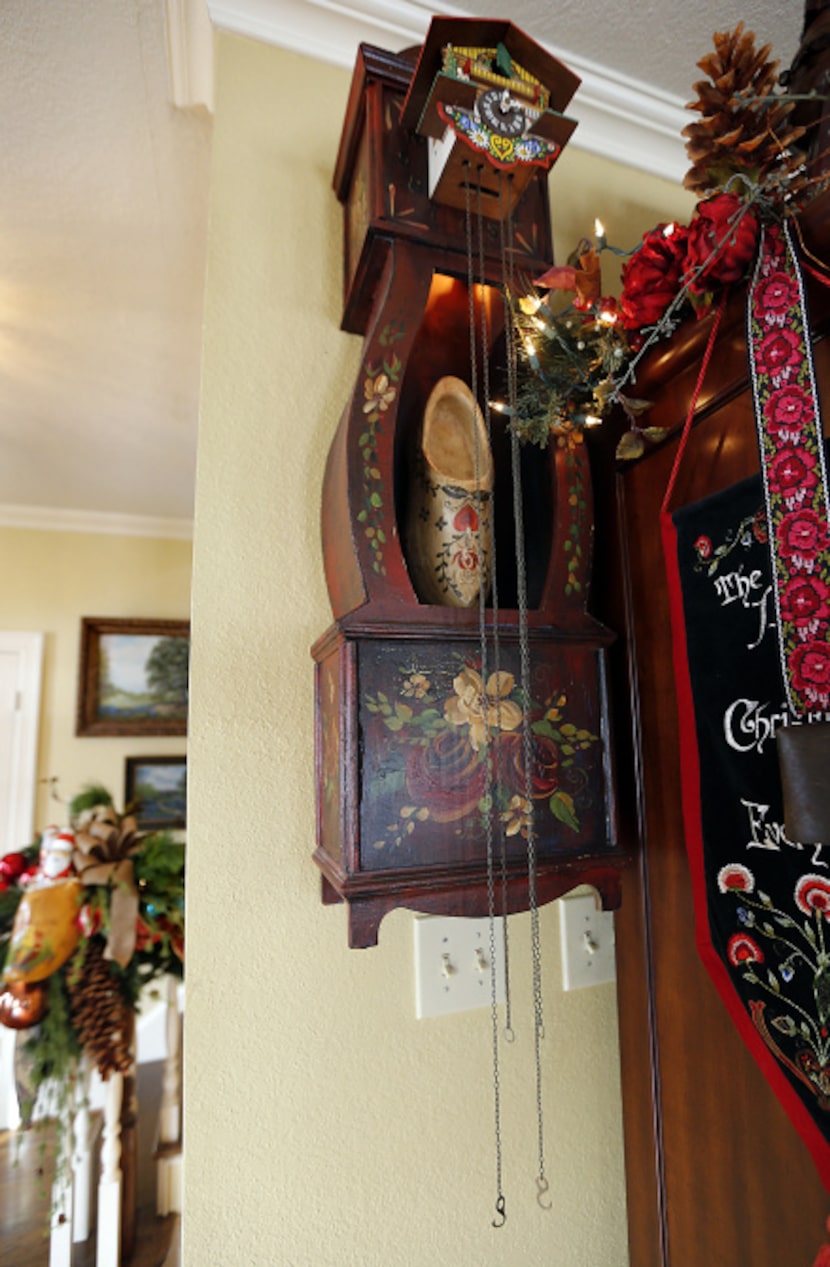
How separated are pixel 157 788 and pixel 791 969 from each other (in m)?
2.92

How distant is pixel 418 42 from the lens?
872mm

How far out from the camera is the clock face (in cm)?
60

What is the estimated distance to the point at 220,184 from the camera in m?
0.77

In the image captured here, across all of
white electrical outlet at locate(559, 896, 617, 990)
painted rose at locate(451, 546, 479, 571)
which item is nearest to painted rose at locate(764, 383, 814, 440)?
painted rose at locate(451, 546, 479, 571)

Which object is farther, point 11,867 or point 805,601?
point 11,867

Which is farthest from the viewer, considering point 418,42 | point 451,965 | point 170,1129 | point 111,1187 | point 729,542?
point 170,1129

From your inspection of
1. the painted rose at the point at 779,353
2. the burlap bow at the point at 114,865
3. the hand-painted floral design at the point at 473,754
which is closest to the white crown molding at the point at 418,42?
the painted rose at the point at 779,353

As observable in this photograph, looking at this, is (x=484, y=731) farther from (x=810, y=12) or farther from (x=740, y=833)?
(x=810, y=12)

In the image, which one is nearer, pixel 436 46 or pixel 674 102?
pixel 436 46

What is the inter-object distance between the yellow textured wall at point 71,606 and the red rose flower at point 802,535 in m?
2.95

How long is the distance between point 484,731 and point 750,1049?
359mm

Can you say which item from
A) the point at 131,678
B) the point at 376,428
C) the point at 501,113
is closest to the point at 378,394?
the point at 376,428

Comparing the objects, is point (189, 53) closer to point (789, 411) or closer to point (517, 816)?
point (789, 411)

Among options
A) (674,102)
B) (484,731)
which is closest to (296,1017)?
(484,731)
